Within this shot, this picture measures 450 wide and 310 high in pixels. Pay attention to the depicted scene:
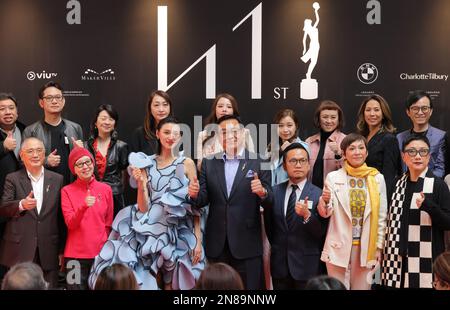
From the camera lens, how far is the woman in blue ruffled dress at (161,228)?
5.46 metres

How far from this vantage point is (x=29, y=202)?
5.41m

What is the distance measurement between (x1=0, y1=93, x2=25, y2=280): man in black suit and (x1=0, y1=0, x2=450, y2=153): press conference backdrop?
129 centimetres

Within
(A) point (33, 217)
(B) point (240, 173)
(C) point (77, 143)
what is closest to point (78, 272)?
(A) point (33, 217)

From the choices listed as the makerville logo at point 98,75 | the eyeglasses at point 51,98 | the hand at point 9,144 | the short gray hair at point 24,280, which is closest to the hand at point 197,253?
the hand at point 9,144

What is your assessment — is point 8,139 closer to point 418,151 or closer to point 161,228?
point 161,228

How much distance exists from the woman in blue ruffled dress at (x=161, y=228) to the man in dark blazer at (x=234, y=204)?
0.15 metres

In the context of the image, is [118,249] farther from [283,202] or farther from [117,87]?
[117,87]

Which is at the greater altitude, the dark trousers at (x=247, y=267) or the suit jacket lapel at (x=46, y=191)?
the suit jacket lapel at (x=46, y=191)

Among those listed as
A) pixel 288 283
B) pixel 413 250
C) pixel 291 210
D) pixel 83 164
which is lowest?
pixel 288 283

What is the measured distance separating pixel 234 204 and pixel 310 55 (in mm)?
2651

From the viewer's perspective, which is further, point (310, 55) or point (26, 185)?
point (310, 55)

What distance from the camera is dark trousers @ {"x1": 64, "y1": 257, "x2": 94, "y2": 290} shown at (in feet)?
18.4

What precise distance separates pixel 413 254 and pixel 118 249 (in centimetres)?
231

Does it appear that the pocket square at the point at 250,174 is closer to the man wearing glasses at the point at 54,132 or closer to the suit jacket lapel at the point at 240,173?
the suit jacket lapel at the point at 240,173
